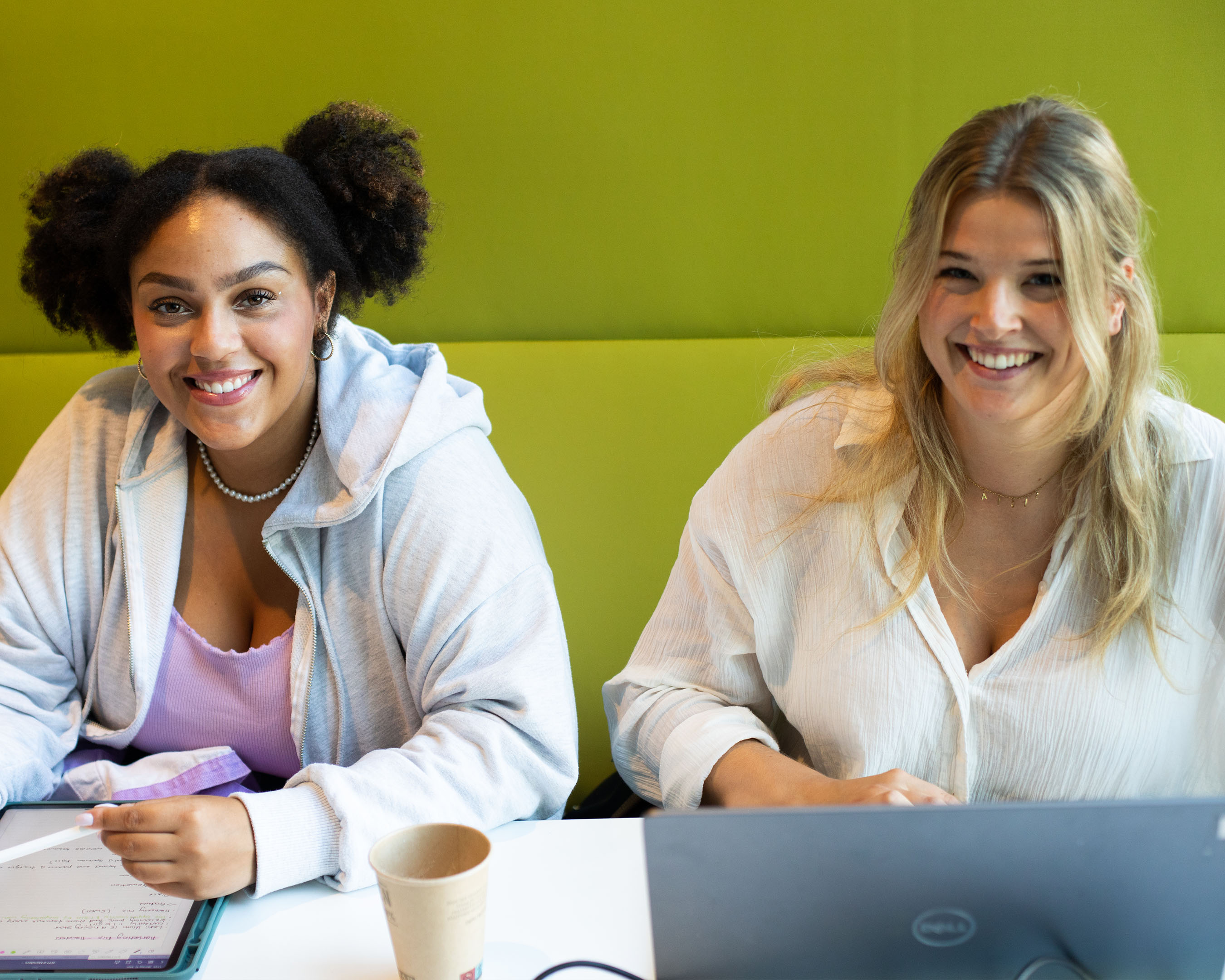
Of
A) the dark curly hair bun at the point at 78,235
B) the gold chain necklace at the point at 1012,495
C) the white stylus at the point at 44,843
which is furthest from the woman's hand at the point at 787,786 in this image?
the dark curly hair bun at the point at 78,235

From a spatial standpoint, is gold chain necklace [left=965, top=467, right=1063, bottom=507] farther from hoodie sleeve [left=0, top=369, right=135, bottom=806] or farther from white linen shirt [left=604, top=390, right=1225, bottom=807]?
hoodie sleeve [left=0, top=369, right=135, bottom=806]

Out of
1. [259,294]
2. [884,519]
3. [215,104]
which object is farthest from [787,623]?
[215,104]

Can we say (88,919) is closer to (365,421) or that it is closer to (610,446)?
(365,421)

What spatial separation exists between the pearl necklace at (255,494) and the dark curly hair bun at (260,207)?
0.15m

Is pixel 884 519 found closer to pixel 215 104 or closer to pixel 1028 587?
pixel 1028 587

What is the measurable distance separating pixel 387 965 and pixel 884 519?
67 centimetres

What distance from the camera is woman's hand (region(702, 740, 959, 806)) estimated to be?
92 cm

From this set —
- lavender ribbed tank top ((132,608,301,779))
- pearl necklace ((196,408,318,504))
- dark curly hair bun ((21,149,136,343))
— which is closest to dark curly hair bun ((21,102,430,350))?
dark curly hair bun ((21,149,136,343))

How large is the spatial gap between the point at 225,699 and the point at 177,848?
45 centimetres

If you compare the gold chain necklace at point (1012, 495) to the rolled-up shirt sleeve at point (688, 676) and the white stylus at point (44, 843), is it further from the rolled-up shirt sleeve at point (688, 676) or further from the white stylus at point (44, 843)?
the white stylus at point (44, 843)

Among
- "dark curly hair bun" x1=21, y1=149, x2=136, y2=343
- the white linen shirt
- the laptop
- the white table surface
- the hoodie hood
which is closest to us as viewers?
the laptop

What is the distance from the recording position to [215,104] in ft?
5.73

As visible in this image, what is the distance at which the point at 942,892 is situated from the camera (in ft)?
2.08

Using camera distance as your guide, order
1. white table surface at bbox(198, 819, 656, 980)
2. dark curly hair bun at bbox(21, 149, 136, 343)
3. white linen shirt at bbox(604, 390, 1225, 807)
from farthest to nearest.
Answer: dark curly hair bun at bbox(21, 149, 136, 343), white linen shirt at bbox(604, 390, 1225, 807), white table surface at bbox(198, 819, 656, 980)
